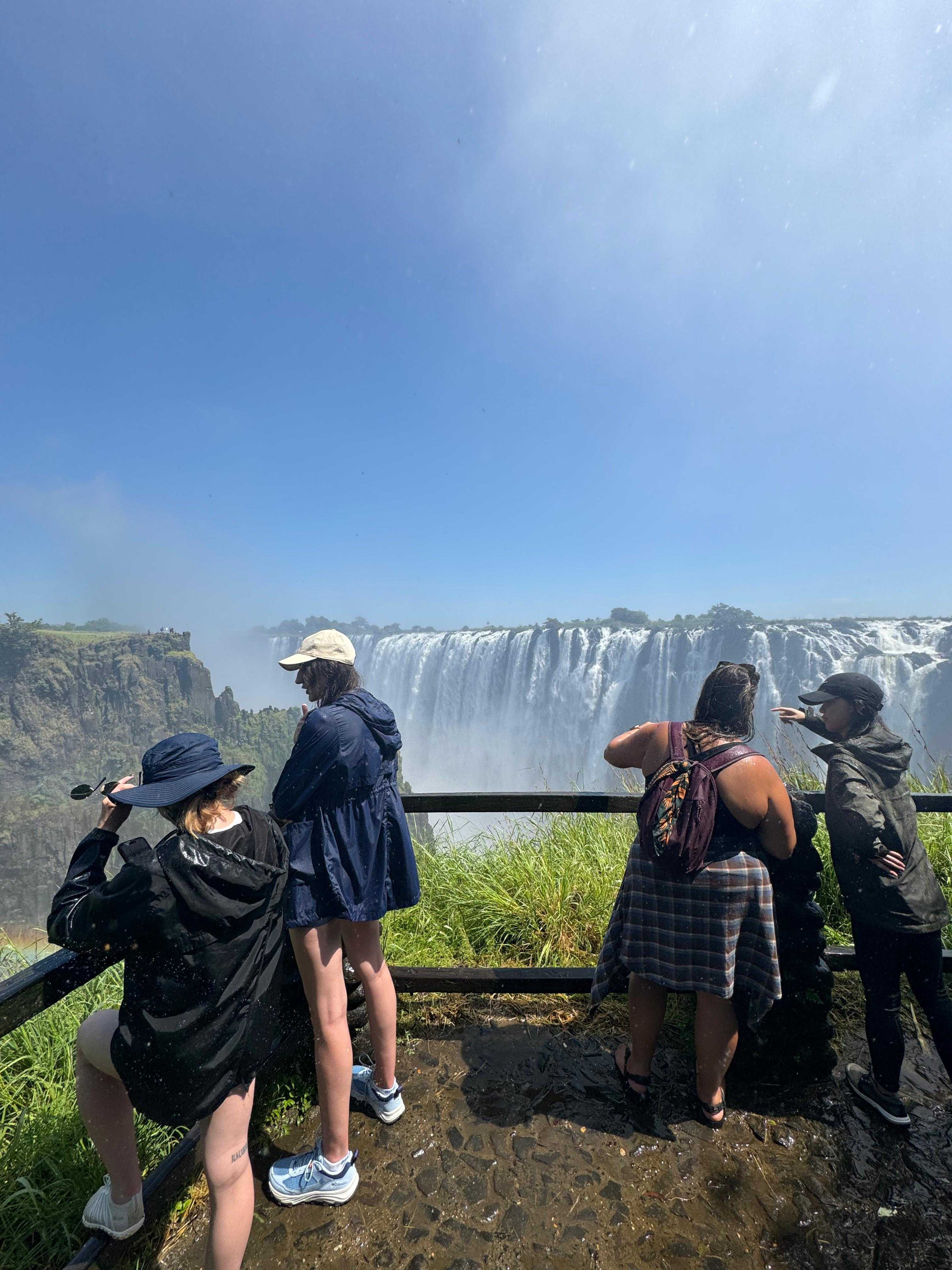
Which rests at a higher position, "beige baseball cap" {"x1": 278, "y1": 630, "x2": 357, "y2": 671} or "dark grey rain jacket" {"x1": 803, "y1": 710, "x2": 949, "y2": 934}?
"beige baseball cap" {"x1": 278, "y1": 630, "x2": 357, "y2": 671}

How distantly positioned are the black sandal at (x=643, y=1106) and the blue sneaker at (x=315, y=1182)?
44.6 inches

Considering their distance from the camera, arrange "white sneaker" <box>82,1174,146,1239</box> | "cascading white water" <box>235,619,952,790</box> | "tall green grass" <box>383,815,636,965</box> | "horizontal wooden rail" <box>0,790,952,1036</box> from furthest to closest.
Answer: "cascading white water" <box>235,619,952,790</box>
"tall green grass" <box>383,815,636,965</box>
"horizontal wooden rail" <box>0,790,952,1036</box>
"white sneaker" <box>82,1174,146,1239</box>

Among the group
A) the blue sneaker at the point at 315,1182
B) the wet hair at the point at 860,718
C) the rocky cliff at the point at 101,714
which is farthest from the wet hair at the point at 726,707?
the rocky cliff at the point at 101,714

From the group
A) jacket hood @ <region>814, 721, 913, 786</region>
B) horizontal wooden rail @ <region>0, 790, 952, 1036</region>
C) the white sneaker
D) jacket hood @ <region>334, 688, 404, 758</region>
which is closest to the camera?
the white sneaker

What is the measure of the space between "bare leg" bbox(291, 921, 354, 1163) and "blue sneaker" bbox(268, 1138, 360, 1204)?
0.12ft

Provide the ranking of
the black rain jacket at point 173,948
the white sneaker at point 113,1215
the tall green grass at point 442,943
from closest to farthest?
the black rain jacket at point 173,948, the white sneaker at point 113,1215, the tall green grass at point 442,943

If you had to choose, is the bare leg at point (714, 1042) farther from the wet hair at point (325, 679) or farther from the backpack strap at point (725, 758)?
the wet hair at point (325, 679)

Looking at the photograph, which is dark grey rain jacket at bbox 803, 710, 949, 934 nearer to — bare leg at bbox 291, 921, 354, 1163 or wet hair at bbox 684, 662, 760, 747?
wet hair at bbox 684, 662, 760, 747

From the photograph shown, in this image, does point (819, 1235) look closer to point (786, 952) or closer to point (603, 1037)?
point (786, 952)

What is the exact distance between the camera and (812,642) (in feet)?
148

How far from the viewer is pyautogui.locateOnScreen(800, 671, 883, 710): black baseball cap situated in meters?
2.44

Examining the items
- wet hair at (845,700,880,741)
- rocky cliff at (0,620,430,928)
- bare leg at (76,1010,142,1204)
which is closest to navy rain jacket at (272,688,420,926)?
bare leg at (76,1010,142,1204)

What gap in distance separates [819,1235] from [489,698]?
58.5 meters

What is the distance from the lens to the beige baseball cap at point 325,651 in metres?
2.27
